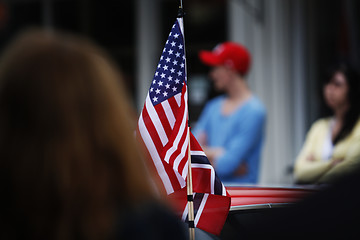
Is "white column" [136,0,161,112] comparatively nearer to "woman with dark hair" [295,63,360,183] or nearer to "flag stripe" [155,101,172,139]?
"woman with dark hair" [295,63,360,183]

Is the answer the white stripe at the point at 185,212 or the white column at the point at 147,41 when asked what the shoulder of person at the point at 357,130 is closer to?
the white stripe at the point at 185,212

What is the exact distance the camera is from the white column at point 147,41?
8594mm

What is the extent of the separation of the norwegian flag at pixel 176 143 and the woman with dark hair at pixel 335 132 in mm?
1532

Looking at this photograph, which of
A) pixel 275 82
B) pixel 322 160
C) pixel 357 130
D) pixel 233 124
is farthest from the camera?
pixel 275 82

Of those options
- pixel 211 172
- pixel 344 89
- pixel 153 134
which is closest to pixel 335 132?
pixel 344 89

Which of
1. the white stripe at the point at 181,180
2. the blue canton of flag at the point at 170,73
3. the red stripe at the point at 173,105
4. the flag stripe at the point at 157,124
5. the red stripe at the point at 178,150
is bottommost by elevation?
the white stripe at the point at 181,180

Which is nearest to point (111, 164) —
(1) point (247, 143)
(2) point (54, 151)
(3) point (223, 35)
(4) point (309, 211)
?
(2) point (54, 151)

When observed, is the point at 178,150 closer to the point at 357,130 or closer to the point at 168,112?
the point at 168,112

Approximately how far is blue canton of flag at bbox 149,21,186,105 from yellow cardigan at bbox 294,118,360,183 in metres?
1.43

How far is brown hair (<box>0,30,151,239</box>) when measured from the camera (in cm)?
144

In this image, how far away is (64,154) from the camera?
1.44 meters

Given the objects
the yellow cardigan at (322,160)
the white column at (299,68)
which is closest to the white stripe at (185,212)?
the yellow cardigan at (322,160)

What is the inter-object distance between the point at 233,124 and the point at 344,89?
86cm

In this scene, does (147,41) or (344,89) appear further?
(147,41)
